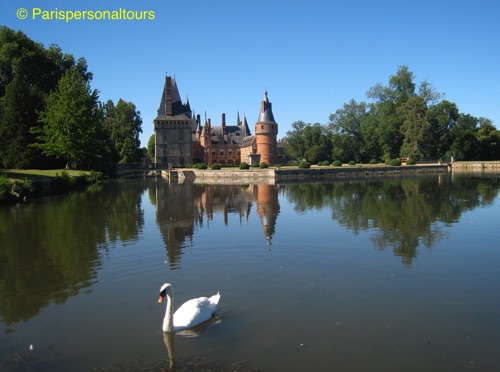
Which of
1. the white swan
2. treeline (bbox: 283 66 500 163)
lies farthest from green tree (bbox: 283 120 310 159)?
the white swan

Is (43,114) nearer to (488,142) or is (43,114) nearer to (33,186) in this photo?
(33,186)

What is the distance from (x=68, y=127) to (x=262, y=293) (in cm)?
3355

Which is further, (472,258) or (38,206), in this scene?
(38,206)

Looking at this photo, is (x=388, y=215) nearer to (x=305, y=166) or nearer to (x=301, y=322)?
(x=301, y=322)

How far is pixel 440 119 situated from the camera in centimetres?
6400

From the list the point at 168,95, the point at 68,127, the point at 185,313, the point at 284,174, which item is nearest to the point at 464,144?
the point at 284,174

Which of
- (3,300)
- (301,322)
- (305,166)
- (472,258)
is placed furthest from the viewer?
(305,166)

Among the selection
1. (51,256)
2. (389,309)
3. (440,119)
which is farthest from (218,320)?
(440,119)

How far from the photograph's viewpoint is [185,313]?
19.0 feet

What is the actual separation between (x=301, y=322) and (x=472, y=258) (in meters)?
5.01

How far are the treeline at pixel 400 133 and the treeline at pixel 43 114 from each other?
3217 centimetres

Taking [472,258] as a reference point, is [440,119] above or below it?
above

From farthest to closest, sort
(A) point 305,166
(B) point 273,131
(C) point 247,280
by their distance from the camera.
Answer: (B) point 273,131 → (A) point 305,166 → (C) point 247,280

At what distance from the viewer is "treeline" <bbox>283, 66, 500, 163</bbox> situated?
201ft
